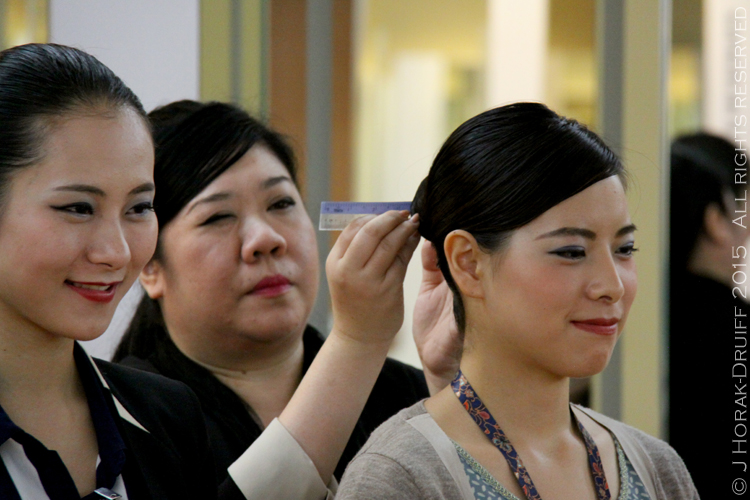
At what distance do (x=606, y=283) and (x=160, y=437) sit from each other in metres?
0.65

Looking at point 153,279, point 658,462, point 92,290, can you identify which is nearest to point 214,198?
point 153,279

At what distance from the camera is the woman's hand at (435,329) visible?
1386 mm

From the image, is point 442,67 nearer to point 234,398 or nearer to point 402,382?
point 402,382

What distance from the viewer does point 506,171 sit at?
107cm

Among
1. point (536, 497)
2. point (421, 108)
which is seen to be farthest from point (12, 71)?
point (421, 108)

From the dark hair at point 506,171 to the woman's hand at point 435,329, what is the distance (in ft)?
0.71

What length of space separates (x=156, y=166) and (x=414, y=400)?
0.69 meters

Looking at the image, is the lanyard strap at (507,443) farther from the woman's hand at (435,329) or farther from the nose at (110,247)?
the nose at (110,247)

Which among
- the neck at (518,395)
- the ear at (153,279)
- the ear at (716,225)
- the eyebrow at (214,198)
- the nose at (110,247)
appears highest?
the eyebrow at (214,198)

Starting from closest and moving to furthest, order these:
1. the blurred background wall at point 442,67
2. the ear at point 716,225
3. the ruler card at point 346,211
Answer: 1. the ruler card at point 346,211
2. the ear at point 716,225
3. the blurred background wall at point 442,67

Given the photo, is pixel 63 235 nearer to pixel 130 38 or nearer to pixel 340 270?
pixel 340 270

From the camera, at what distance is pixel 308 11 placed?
2.53m

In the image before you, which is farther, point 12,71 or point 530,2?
point 530,2

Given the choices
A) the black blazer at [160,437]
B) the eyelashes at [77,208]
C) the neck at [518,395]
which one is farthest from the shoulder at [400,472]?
the eyelashes at [77,208]
